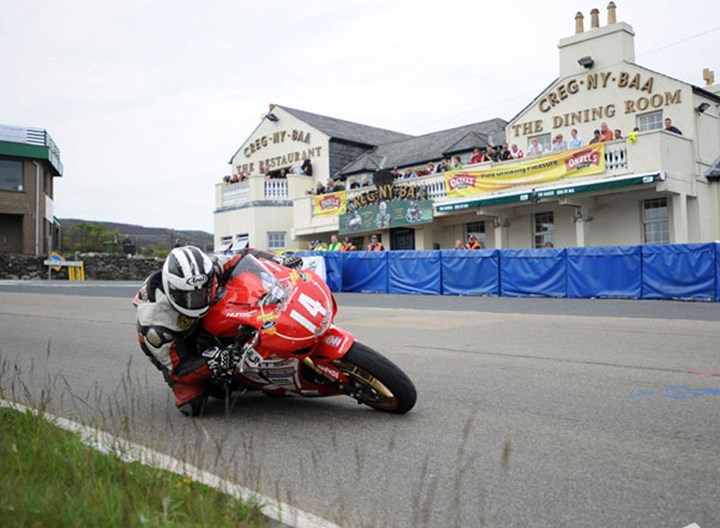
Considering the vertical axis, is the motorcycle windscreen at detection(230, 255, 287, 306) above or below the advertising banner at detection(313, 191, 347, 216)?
below

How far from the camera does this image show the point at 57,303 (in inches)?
756

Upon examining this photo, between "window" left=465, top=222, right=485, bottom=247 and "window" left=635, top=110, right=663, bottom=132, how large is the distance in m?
7.59

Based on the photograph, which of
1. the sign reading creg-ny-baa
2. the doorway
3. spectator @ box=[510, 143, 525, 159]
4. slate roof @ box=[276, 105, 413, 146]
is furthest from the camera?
slate roof @ box=[276, 105, 413, 146]

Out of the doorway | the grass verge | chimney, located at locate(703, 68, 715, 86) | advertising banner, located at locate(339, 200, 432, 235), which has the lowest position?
the grass verge

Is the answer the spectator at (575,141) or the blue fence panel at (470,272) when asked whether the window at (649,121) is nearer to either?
the spectator at (575,141)

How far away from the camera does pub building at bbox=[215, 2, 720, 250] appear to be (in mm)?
23594

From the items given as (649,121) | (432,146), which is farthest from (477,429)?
(432,146)

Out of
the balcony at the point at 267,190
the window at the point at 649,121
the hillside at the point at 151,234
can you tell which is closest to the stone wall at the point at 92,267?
the hillside at the point at 151,234

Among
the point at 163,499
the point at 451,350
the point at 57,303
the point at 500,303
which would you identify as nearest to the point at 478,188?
the point at 500,303

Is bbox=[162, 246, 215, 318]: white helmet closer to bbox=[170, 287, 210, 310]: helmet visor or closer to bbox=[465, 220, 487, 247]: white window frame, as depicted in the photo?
bbox=[170, 287, 210, 310]: helmet visor

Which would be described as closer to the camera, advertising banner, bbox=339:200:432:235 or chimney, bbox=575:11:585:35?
chimney, bbox=575:11:585:35

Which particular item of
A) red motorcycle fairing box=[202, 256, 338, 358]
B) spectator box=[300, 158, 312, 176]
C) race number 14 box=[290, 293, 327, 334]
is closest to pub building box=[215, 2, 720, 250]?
spectator box=[300, 158, 312, 176]

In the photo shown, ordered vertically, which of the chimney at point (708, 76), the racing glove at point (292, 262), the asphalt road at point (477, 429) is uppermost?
the chimney at point (708, 76)

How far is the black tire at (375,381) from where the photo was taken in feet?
15.9
